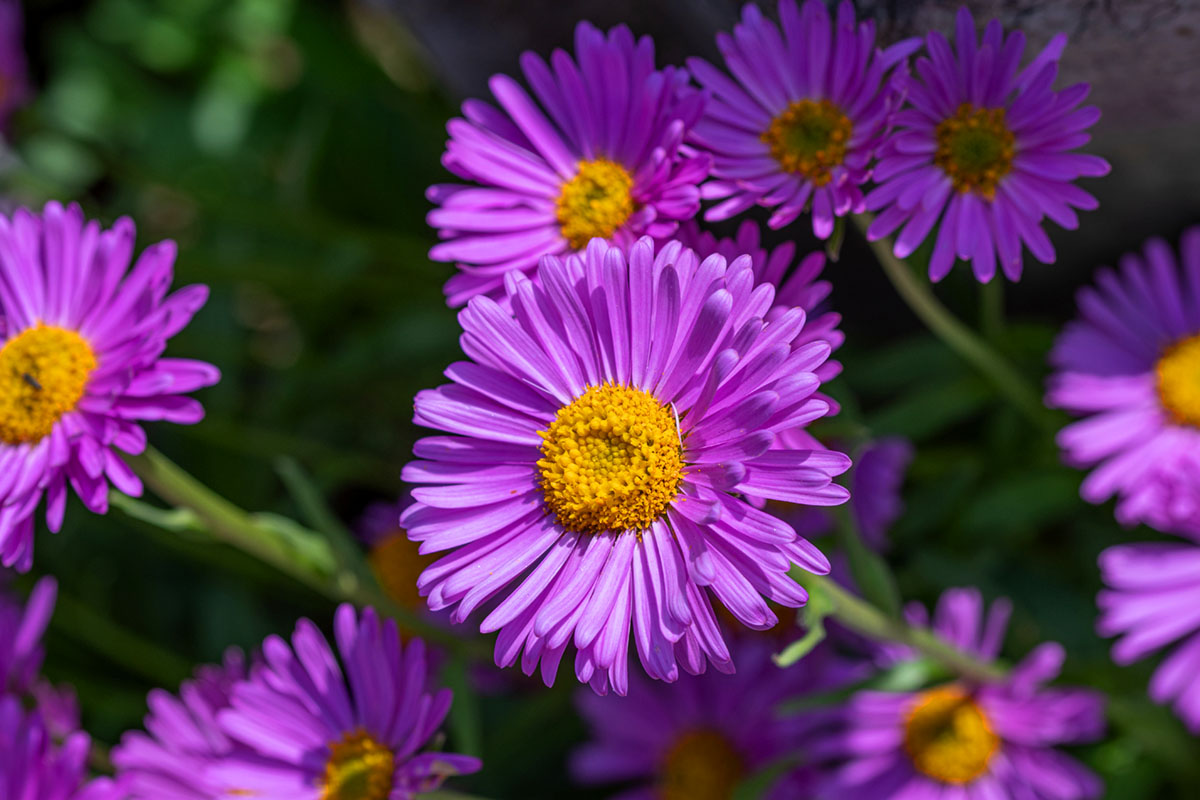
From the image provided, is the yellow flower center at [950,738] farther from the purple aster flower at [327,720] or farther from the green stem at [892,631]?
the purple aster flower at [327,720]

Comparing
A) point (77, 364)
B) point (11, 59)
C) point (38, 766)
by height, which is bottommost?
point (38, 766)

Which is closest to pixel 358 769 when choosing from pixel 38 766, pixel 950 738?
pixel 38 766

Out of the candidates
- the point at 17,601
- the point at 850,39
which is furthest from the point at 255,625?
the point at 850,39

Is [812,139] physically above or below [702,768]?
above

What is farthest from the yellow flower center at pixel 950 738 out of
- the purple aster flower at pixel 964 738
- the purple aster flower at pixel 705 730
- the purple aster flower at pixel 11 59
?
the purple aster flower at pixel 11 59

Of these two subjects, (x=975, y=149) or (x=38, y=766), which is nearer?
(x=975, y=149)

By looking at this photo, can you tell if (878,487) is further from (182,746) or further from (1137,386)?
(182,746)

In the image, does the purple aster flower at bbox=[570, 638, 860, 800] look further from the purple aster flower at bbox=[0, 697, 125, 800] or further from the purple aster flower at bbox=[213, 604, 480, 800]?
the purple aster flower at bbox=[0, 697, 125, 800]

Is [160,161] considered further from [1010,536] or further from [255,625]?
[1010,536]
